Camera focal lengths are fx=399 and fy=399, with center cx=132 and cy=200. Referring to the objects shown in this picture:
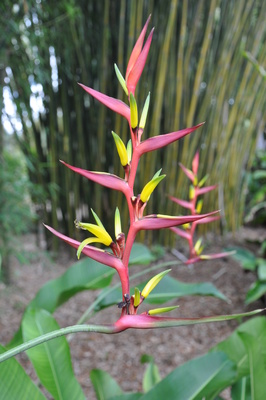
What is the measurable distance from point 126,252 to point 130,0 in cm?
149

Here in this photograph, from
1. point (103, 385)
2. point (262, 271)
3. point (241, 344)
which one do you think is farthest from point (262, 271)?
point (103, 385)

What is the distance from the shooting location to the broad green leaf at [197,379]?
597 mm

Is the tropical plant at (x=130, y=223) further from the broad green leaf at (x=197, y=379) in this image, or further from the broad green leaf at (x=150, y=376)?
the broad green leaf at (x=150, y=376)

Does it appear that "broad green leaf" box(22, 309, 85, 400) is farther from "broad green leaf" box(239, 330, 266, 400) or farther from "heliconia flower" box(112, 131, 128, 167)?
"heliconia flower" box(112, 131, 128, 167)

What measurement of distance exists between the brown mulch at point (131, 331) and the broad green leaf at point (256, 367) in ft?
2.08

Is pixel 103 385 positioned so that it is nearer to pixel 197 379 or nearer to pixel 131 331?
pixel 197 379

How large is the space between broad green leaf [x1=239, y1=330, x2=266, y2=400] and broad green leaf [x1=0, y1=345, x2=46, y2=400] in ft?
1.15

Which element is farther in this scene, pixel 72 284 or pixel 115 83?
pixel 115 83

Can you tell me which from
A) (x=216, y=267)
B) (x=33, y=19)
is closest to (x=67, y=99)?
(x=33, y=19)

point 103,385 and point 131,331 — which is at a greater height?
point 103,385

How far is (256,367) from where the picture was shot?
25.4 inches

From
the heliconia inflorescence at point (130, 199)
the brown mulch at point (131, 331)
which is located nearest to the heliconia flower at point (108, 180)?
the heliconia inflorescence at point (130, 199)

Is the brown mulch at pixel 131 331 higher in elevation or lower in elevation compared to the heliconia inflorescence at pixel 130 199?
lower

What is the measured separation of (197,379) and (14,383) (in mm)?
293
